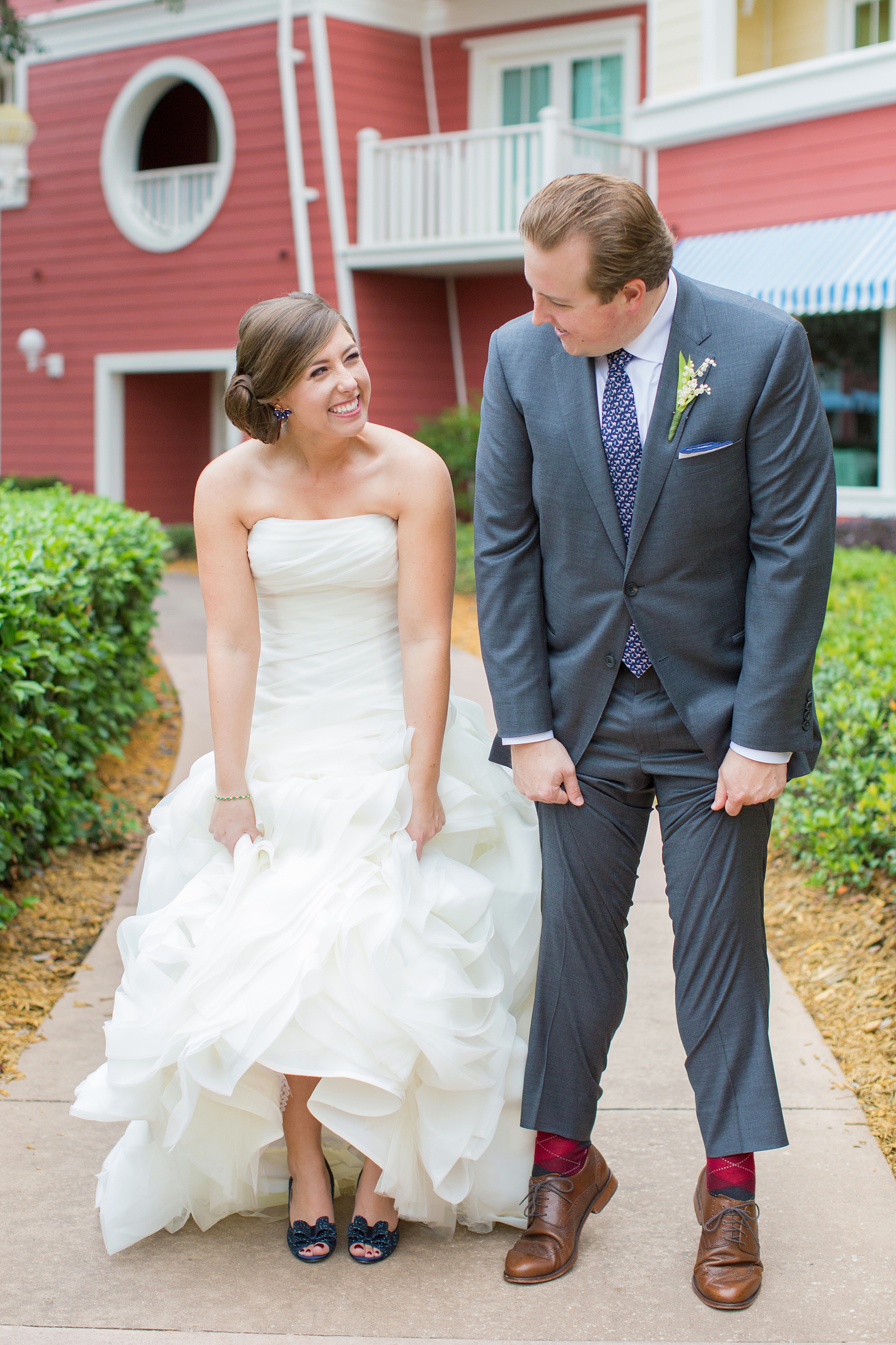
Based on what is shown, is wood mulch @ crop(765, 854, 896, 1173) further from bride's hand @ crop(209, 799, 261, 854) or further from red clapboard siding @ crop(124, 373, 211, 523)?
red clapboard siding @ crop(124, 373, 211, 523)

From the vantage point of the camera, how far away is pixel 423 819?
287 cm

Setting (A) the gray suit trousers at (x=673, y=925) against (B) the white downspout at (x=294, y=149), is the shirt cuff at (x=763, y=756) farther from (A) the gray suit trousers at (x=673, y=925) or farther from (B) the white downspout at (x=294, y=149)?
(B) the white downspout at (x=294, y=149)

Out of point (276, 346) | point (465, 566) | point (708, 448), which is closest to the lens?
point (708, 448)

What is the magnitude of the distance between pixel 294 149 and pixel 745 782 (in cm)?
1412

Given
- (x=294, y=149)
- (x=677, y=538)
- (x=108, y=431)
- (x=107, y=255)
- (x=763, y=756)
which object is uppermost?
(x=294, y=149)

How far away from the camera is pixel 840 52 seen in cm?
1256

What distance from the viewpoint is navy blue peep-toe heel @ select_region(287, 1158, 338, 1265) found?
275cm

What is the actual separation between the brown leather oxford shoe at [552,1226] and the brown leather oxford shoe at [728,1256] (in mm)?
249

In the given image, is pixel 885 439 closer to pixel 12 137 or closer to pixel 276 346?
pixel 12 137

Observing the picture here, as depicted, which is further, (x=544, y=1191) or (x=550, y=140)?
(x=550, y=140)

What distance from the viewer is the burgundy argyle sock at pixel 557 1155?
2.79m

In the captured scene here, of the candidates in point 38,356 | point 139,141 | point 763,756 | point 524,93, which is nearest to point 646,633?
point 763,756

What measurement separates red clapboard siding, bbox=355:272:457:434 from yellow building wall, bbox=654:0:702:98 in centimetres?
396

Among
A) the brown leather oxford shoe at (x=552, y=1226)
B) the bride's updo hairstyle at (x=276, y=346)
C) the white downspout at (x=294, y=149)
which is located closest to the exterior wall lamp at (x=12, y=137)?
the white downspout at (x=294, y=149)
